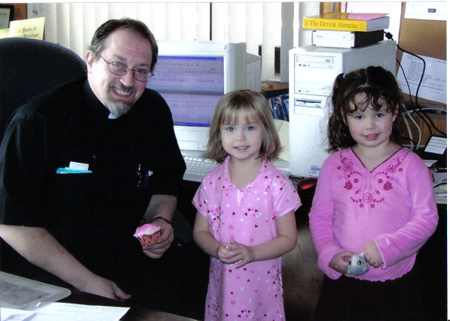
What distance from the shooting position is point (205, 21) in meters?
3.19

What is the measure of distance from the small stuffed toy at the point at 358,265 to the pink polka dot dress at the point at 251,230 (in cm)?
22

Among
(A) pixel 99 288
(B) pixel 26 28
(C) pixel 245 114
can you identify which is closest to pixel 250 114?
(C) pixel 245 114

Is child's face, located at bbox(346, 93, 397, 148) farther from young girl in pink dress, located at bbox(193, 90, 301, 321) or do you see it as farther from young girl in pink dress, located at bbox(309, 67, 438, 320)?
young girl in pink dress, located at bbox(193, 90, 301, 321)

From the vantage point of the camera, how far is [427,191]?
4.91 feet

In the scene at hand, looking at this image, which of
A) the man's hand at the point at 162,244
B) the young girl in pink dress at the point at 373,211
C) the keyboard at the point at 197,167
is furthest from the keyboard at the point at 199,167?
the young girl in pink dress at the point at 373,211

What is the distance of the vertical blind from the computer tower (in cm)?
95

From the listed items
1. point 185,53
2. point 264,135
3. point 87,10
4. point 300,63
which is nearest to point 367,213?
point 264,135

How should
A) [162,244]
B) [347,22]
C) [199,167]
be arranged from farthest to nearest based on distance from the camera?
[199,167] → [347,22] → [162,244]

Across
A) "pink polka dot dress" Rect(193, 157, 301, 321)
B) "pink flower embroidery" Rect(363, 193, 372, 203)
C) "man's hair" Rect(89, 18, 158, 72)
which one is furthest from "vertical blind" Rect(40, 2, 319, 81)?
"pink flower embroidery" Rect(363, 193, 372, 203)

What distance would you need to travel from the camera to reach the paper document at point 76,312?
3.50 feet

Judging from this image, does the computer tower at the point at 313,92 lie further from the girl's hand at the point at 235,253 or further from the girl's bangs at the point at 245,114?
the girl's hand at the point at 235,253

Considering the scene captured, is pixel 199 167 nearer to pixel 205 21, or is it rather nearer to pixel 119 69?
pixel 119 69

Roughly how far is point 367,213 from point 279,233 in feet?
0.78

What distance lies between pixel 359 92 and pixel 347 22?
0.44 m
